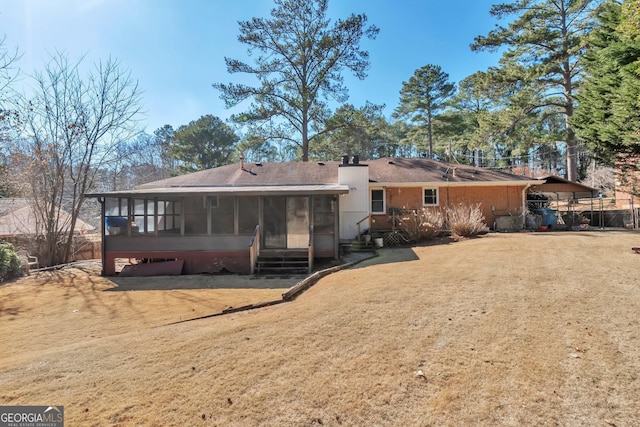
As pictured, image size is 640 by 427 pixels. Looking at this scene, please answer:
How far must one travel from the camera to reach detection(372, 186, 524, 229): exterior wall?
16.0 m

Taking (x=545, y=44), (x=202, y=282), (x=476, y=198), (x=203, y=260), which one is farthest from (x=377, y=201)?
(x=545, y=44)

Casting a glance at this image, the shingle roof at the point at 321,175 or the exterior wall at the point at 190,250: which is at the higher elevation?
the shingle roof at the point at 321,175

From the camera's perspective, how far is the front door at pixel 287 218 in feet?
43.0

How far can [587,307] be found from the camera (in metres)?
4.67

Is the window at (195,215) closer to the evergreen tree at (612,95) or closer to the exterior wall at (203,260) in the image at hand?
the exterior wall at (203,260)

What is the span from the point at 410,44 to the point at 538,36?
8.46 meters

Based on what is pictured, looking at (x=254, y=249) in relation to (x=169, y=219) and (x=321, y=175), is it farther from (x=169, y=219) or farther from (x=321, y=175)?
(x=321, y=175)

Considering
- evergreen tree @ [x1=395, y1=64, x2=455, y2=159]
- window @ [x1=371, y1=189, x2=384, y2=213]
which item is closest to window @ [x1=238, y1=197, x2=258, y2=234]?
window @ [x1=371, y1=189, x2=384, y2=213]

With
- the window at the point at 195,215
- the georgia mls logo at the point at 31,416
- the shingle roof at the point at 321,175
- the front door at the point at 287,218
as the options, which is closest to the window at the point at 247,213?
the front door at the point at 287,218

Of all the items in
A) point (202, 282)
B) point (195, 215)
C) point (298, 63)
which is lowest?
point (202, 282)

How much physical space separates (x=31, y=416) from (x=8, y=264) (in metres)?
12.2

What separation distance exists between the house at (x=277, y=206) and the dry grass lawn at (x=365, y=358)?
4.71 m

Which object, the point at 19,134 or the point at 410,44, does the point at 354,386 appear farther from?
the point at 410,44

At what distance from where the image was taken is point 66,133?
557 inches
